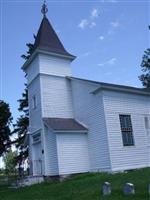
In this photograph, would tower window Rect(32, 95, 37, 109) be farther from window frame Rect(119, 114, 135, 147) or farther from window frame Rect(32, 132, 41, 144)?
window frame Rect(119, 114, 135, 147)

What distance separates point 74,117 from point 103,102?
364 centimetres

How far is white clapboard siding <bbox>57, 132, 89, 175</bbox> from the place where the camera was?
56.4 feet

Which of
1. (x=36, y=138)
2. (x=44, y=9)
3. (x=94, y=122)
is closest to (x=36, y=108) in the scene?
(x=36, y=138)

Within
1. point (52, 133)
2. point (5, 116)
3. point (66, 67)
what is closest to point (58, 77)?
point (66, 67)

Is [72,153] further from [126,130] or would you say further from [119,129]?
[126,130]

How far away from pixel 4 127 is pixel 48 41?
14.9 m

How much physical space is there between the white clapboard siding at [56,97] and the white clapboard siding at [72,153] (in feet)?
8.22

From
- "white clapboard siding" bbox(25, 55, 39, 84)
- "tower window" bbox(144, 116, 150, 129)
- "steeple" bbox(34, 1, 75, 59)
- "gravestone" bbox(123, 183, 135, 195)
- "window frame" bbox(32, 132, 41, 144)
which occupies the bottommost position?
"gravestone" bbox(123, 183, 135, 195)

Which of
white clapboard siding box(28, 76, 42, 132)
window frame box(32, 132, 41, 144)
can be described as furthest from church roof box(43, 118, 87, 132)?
window frame box(32, 132, 41, 144)

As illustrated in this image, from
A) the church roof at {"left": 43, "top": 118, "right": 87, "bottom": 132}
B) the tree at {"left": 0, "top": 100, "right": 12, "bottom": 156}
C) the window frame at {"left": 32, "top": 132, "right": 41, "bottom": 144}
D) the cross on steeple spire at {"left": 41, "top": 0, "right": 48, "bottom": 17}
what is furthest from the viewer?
the tree at {"left": 0, "top": 100, "right": 12, "bottom": 156}

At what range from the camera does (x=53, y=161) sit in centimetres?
1769

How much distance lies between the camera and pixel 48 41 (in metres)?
22.5

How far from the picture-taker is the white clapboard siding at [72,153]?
17188 mm

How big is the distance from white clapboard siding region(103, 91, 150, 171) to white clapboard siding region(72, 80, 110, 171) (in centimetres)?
39
